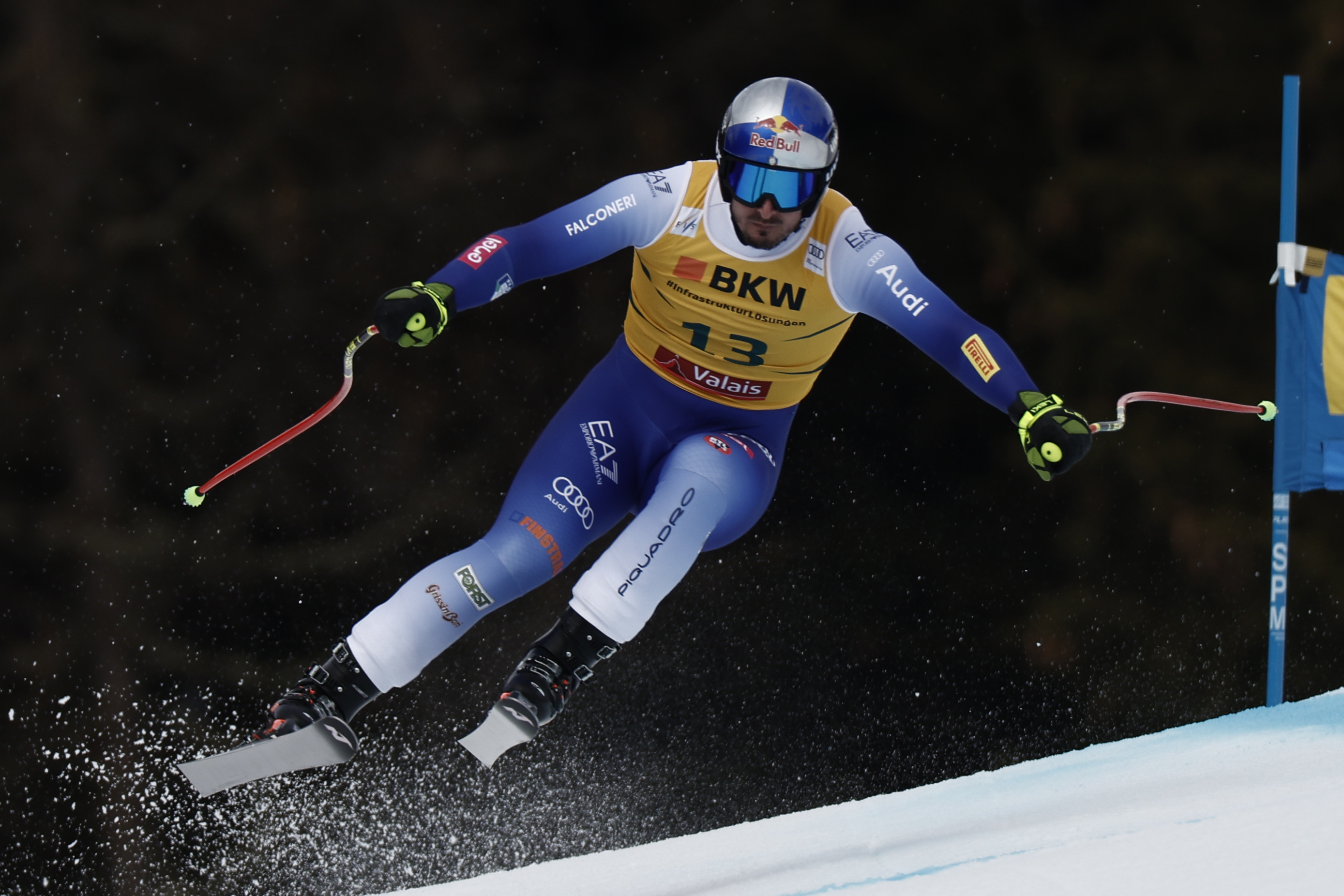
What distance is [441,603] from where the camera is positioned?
2.62 m

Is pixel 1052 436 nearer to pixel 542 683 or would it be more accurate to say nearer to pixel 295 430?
pixel 542 683

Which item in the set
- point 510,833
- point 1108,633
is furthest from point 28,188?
point 1108,633

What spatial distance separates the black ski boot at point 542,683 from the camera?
2.47 metres

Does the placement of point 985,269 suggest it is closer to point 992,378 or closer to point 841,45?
point 841,45

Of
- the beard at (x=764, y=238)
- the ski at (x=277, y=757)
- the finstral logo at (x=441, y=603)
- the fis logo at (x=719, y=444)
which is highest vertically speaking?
the beard at (x=764, y=238)

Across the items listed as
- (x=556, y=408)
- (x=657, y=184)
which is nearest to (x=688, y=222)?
(x=657, y=184)

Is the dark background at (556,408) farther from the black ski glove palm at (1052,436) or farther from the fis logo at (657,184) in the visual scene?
the black ski glove palm at (1052,436)

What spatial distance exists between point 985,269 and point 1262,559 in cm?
207

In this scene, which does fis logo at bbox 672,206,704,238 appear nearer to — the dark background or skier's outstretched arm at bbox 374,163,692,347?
skier's outstretched arm at bbox 374,163,692,347

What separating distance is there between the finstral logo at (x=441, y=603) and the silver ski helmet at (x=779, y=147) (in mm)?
1107

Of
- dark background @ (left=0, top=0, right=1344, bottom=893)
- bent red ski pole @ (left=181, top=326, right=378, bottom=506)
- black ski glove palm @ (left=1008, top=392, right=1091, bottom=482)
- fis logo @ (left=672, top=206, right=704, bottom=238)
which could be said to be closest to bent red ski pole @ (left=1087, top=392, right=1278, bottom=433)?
black ski glove palm @ (left=1008, top=392, right=1091, bottom=482)

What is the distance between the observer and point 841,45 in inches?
209

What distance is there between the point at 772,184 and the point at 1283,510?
2095mm

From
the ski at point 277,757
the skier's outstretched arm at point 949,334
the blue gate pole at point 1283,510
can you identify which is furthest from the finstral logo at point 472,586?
the blue gate pole at point 1283,510
